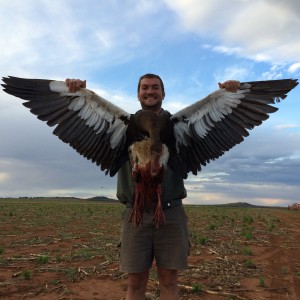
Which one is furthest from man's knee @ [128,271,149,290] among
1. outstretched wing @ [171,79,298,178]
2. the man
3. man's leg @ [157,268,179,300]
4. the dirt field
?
the dirt field

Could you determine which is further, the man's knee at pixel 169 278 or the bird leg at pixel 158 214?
the man's knee at pixel 169 278

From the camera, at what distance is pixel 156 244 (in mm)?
4992

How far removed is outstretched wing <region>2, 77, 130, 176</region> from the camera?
5.41 meters

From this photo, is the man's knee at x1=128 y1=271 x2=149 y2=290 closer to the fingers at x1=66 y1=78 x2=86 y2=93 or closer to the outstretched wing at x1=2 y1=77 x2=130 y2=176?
the outstretched wing at x1=2 y1=77 x2=130 y2=176

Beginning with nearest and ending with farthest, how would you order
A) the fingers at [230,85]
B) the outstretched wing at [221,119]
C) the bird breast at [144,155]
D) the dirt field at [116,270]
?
the bird breast at [144,155]
the fingers at [230,85]
the outstretched wing at [221,119]
the dirt field at [116,270]

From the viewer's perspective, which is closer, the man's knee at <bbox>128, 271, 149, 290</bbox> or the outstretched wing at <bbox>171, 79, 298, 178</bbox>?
the man's knee at <bbox>128, 271, 149, 290</bbox>

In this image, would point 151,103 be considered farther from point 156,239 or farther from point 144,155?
point 156,239

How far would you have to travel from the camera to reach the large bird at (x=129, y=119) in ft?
17.5

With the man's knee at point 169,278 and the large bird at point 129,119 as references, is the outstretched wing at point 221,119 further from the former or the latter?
the man's knee at point 169,278

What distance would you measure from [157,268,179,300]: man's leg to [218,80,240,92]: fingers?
2360 millimetres

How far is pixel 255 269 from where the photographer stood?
9.06 meters

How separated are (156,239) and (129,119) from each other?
5.01 ft

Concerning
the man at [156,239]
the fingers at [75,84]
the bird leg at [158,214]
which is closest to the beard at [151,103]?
the man at [156,239]

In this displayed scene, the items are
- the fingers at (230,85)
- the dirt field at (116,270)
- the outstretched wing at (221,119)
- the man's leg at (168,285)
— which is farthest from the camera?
the dirt field at (116,270)
